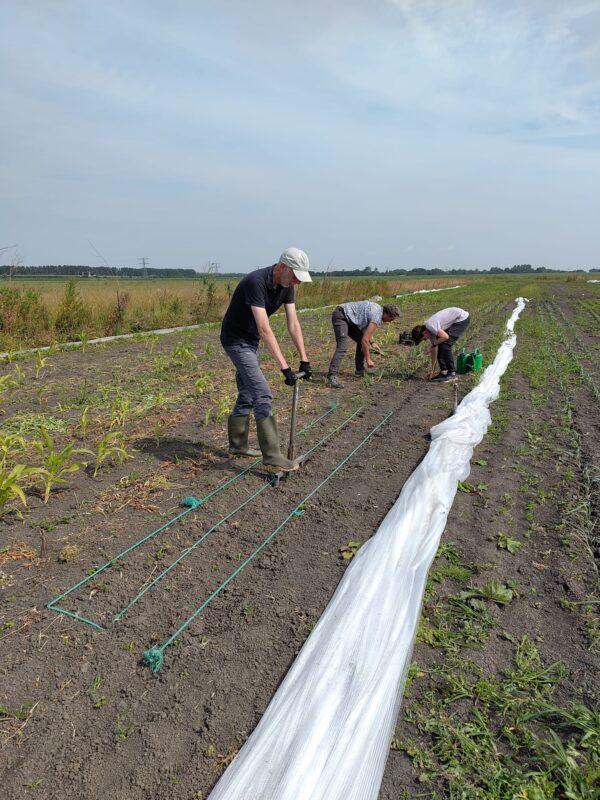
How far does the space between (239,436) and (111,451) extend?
103 centimetres

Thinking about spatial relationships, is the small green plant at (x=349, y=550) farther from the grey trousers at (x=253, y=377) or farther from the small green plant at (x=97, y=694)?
the small green plant at (x=97, y=694)

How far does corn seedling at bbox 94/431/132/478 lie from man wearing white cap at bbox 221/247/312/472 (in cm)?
91

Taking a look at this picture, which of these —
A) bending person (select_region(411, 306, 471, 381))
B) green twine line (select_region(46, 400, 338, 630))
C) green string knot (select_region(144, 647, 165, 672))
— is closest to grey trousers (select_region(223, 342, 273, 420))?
green twine line (select_region(46, 400, 338, 630))

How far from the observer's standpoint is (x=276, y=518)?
3406 mm

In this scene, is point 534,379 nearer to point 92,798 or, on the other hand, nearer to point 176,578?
point 176,578

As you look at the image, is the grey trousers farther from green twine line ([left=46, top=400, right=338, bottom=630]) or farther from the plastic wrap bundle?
the plastic wrap bundle

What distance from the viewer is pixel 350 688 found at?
198 cm

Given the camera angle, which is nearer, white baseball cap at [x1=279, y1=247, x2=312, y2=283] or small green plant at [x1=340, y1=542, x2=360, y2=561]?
small green plant at [x1=340, y1=542, x2=360, y2=561]

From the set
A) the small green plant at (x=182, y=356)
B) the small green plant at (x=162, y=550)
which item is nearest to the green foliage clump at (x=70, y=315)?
the small green plant at (x=182, y=356)

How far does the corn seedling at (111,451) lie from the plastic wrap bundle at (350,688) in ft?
6.85

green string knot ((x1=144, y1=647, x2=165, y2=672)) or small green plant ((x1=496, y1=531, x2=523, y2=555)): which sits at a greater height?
green string knot ((x1=144, y1=647, x2=165, y2=672))

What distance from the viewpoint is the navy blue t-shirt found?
352cm

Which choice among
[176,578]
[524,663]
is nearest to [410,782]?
[524,663]

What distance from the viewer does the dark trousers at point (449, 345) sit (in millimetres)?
6934
